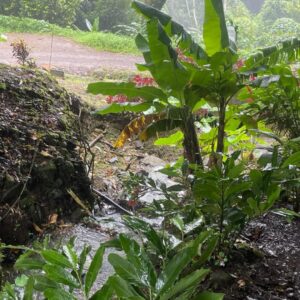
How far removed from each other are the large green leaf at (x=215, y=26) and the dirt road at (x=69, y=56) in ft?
18.1

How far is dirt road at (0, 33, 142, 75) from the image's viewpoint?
8125 mm

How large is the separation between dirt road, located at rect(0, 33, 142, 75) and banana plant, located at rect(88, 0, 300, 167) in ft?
17.9

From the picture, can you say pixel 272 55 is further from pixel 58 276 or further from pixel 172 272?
pixel 58 276

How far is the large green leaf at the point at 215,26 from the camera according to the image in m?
2.48

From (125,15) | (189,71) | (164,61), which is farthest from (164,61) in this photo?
(125,15)

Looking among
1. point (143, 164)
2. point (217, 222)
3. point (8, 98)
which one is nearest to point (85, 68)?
point (143, 164)

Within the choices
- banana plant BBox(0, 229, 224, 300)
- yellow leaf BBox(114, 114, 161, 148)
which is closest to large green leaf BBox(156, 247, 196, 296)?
banana plant BBox(0, 229, 224, 300)

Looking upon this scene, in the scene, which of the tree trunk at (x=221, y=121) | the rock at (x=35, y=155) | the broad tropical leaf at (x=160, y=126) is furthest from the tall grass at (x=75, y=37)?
the tree trunk at (x=221, y=121)

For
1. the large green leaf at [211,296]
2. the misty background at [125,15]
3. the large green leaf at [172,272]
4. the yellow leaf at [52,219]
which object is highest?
the misty background at [125,15]

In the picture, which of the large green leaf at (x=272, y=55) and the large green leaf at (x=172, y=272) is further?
the large green leaf at (x=272, y=55)

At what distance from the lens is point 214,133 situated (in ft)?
9.32

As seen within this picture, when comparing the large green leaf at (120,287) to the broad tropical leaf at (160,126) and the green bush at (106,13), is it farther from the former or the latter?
the green bush at (106,13)

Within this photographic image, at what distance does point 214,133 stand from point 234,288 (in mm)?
1322

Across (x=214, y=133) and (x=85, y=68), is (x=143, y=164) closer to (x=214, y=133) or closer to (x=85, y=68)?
(x=214, y=133)
